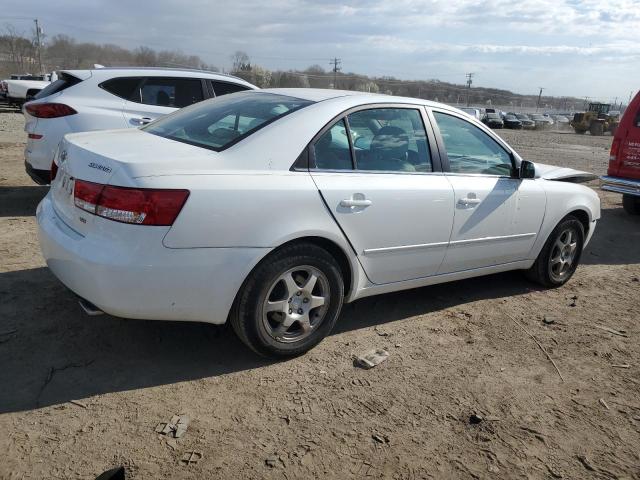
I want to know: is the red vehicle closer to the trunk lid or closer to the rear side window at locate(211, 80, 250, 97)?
the rear side window at locate(211, 80, 250, 97)

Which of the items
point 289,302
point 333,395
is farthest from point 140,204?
point 333,395

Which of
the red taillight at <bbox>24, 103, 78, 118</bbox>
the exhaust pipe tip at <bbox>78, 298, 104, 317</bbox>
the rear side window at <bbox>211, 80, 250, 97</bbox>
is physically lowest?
the exhaust pipe tip at <bbox>78, 298, 104, 317</bbox>

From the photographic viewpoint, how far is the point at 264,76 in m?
60.8

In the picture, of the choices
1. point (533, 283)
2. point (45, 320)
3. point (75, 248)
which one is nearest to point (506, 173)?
point (533, 283)

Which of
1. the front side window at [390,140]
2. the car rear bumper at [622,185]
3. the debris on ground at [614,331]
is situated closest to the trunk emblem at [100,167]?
the front side window at [390,140]

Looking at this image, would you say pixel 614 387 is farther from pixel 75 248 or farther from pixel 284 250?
pixel 75 248

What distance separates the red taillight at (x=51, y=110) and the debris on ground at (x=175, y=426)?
187 inches

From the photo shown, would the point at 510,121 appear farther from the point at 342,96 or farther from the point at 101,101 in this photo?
the point at 342,96

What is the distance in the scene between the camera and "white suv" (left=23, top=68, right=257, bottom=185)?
20.7 ft

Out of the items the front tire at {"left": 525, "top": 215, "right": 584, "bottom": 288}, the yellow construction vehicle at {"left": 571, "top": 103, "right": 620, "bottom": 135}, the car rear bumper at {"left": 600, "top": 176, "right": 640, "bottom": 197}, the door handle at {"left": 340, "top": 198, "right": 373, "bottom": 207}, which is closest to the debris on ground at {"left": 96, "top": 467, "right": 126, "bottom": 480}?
the door handle at {"left": 340, "top": 198, "right": 373, "bottom": 207}

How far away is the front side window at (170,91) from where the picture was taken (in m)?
6.94

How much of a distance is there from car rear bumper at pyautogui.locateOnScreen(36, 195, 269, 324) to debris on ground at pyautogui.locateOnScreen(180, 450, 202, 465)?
74 cm

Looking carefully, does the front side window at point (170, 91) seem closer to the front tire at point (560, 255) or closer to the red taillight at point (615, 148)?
the front tire at point (560, 255)

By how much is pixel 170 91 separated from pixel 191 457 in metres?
5.58
